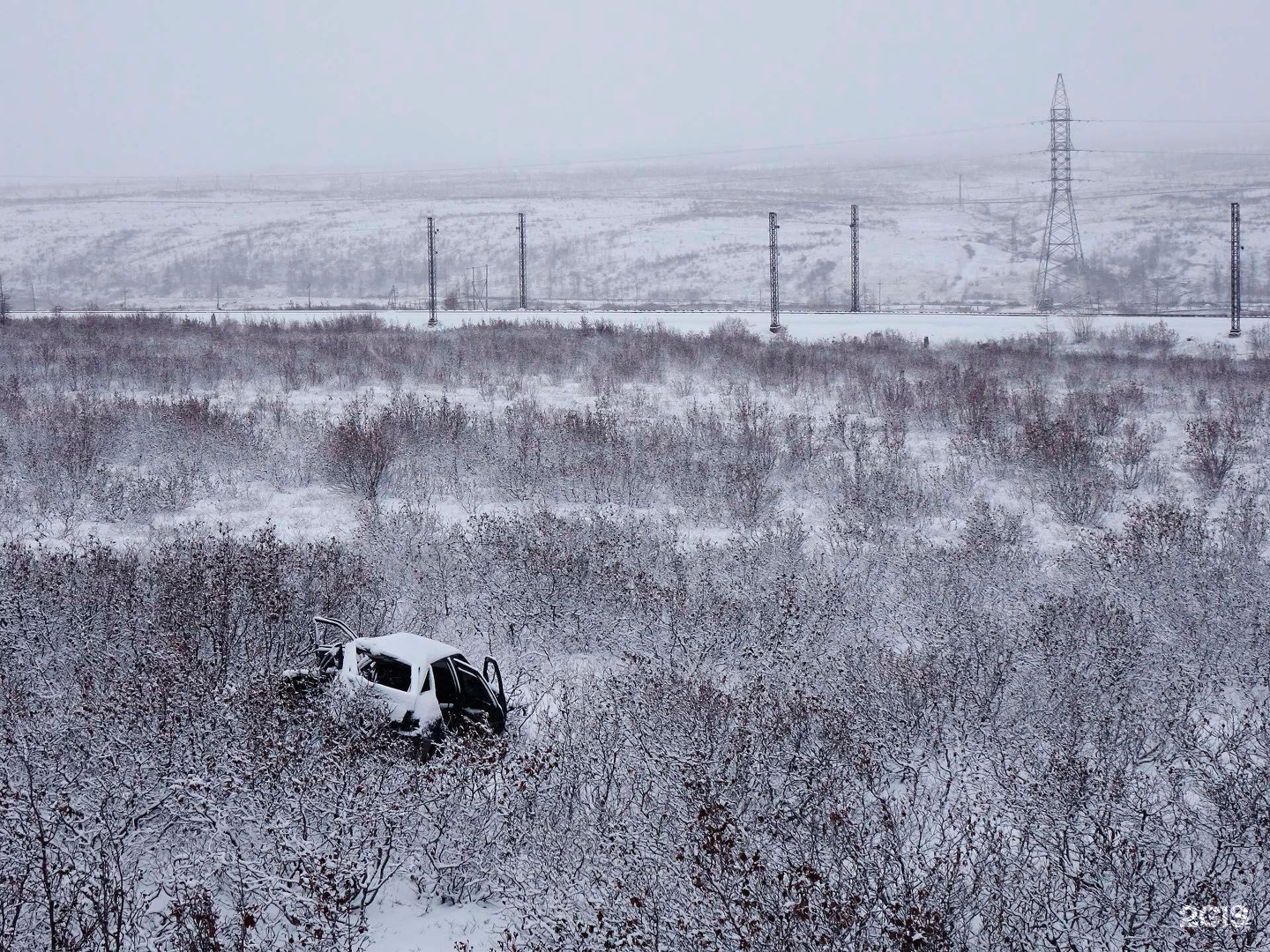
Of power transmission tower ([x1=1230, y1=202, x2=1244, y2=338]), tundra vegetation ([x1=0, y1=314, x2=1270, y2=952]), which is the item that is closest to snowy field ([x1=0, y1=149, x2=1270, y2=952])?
tundra vegetation ([x1=0, y1=314, x2=1270, y2=952])

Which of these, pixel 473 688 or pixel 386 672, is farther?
pixel 473 688

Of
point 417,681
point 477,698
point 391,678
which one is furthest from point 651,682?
point 391,678

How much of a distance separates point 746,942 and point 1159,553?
711 centimetres

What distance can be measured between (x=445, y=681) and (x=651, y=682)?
4.33ft

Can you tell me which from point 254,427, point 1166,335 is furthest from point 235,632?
point 1166,335

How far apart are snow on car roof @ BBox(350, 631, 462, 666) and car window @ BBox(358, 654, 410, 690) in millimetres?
50

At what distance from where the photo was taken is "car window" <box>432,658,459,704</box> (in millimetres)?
6016

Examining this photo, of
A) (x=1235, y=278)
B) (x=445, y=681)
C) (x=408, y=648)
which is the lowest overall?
(x=445, y=681)

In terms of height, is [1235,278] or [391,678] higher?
[1235,278]

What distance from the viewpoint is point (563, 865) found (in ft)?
15.7

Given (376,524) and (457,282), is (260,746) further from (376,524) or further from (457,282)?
(457,282)

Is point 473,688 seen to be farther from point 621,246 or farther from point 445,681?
point 621,246

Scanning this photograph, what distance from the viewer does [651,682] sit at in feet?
21.5

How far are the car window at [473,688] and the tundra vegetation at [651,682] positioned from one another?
0.27m
